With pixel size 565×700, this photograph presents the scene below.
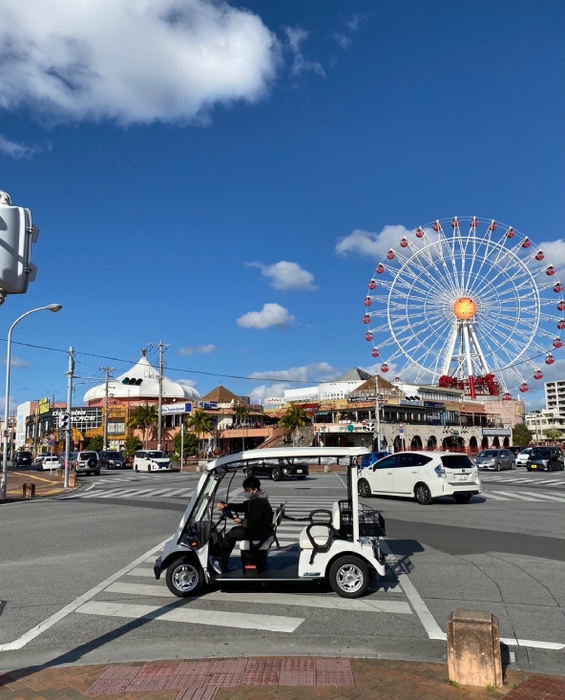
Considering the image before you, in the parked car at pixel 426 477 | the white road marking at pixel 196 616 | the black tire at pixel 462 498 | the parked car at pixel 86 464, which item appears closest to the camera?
the white road marking at pixel 196 616

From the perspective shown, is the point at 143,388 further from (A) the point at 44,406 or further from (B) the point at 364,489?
(B) the point at 364,489

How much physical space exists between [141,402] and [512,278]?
58262 millimetres

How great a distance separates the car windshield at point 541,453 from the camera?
4299cm

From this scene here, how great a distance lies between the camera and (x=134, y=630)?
6.59m

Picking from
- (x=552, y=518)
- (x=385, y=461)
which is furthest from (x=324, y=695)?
(x=385, y=461)

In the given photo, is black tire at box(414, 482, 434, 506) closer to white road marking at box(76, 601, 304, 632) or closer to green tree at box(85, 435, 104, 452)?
white road marking at box(76, 601, 304, 632)

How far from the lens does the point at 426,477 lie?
19.3 metres

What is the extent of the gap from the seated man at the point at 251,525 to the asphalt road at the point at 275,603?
537 millimetres

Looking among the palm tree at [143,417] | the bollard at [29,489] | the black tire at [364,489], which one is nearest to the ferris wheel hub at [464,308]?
the palm tree at [143,417]

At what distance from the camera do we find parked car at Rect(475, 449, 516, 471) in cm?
4425

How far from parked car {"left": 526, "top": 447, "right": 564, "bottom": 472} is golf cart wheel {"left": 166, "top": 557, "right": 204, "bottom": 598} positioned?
39563mm

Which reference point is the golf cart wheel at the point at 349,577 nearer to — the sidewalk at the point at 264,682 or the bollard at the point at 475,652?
the sidewalk at the point at 264,682

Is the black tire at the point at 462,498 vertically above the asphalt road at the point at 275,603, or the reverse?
the black tire at the point at 462,498

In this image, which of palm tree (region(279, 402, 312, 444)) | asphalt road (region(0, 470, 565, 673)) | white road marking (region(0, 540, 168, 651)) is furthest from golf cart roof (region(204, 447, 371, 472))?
palm tree (region(279, 402, 312, 444))
